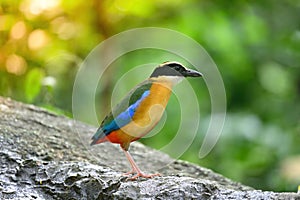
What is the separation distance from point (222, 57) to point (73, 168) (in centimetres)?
253

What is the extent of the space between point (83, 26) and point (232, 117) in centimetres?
118

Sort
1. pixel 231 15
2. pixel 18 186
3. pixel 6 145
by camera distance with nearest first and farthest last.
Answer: pixel 18 186, pixel 6 145, pixel 231 15

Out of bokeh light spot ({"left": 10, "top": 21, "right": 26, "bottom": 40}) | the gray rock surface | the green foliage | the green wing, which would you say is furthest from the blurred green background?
the green wing

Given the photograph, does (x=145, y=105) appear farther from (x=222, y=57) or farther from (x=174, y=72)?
(x=222, y=57)

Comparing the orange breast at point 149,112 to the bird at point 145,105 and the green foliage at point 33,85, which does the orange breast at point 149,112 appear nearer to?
the bird at point 145,105

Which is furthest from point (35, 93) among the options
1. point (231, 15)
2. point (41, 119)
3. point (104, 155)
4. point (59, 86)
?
point (231, 15)

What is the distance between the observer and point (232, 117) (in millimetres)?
4332

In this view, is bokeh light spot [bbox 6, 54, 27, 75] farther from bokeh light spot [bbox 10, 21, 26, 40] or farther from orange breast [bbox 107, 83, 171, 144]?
orange breast [bbox 107, 83, 171, 144]

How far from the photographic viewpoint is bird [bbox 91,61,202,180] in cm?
214

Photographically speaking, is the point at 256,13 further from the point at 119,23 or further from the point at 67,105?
the point at 67,105

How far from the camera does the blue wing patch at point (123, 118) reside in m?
2.16

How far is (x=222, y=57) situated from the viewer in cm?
462

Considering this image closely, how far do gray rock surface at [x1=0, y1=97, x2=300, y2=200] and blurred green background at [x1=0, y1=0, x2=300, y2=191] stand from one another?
0.85 meters

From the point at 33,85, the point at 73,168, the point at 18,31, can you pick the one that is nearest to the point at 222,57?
the point at 18,31
